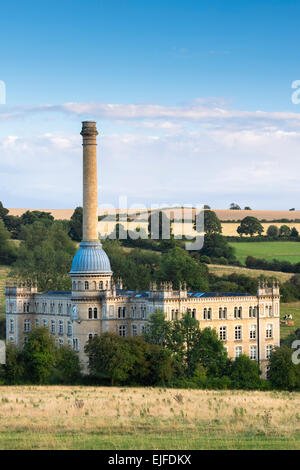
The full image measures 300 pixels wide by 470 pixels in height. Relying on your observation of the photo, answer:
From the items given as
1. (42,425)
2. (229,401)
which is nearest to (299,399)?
(229,401)

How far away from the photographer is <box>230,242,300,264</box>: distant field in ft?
563

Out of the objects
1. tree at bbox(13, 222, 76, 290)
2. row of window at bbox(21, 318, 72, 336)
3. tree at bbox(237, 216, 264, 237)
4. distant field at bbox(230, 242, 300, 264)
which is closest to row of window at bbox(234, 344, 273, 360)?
row of window at bbox(21, 318, 72, 336)

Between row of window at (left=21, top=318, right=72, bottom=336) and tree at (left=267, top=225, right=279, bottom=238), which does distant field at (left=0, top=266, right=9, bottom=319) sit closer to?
row of window at (left=21, top=318, right=72, bottom=336)

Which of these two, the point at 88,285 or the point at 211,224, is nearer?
the point at 88,285

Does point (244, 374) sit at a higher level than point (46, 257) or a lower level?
lower

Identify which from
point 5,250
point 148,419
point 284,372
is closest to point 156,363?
point 284,372

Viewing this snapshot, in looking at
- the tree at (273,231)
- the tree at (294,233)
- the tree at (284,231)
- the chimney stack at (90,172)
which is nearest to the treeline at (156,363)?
the chimney stack at (90,172)

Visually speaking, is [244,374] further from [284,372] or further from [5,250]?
[5,250]

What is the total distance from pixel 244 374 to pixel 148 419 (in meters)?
32.7

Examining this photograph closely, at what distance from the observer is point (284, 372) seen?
295ft

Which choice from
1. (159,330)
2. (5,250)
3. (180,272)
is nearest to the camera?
(159,330)

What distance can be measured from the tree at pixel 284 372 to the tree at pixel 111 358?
42.4 ft

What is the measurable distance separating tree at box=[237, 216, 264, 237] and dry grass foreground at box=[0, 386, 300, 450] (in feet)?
369

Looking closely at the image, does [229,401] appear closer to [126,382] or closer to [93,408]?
[93,408]
